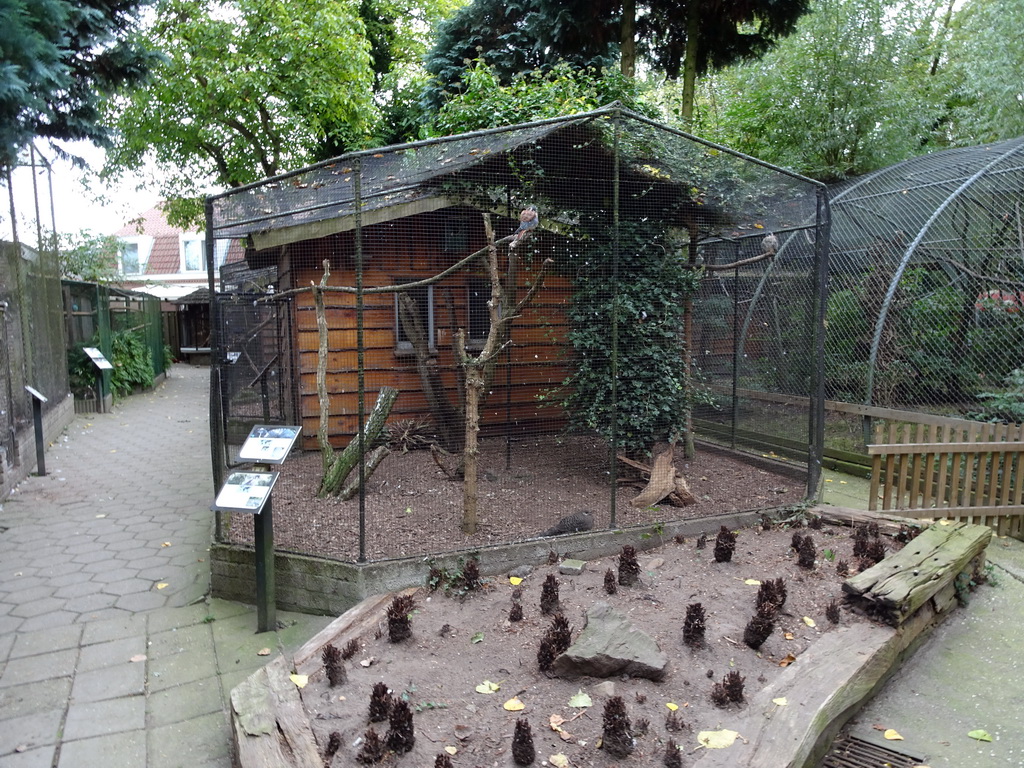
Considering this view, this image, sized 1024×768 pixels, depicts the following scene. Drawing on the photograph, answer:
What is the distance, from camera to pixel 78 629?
4.02m

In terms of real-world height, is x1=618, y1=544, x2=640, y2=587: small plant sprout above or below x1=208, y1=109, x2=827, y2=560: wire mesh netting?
below

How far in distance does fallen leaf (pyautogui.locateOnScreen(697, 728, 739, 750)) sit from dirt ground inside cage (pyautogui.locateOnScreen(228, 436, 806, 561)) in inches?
78.8

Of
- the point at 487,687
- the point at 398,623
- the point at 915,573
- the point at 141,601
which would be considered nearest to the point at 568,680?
the point at 487,687

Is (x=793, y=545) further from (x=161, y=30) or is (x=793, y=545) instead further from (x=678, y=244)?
(x=161, y=30)

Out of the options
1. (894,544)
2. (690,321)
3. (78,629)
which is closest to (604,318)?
(690,321)

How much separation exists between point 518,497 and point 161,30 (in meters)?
13.6

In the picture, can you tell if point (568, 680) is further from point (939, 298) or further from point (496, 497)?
point (939, 298)

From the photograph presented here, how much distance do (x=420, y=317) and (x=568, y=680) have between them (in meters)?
4.47

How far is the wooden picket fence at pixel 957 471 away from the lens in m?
5.64

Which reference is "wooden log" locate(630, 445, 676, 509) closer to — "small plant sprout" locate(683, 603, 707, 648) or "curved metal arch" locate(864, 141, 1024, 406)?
"small plant sprout" locate(683, 603, 707, 648)

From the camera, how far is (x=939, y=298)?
7727mm

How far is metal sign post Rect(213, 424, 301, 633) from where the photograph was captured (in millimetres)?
3725

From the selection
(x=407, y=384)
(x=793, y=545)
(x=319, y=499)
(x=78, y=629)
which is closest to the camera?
(x=78, y=629)

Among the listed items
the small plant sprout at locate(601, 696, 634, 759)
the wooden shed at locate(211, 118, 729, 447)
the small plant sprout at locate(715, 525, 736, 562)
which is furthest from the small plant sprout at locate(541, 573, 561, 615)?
the wooden shed at locate(211, 118, 729, 447)
